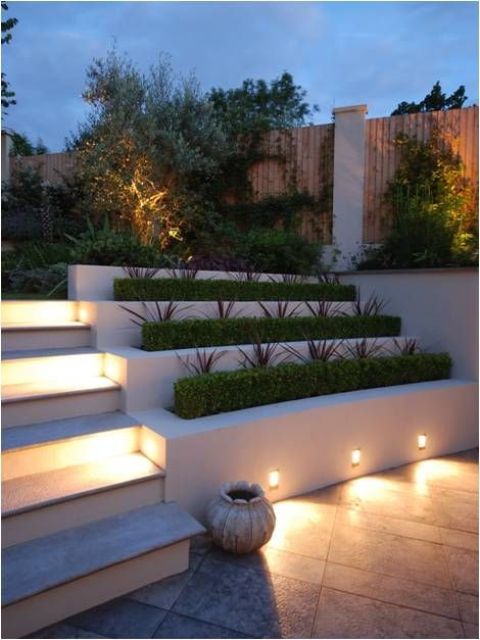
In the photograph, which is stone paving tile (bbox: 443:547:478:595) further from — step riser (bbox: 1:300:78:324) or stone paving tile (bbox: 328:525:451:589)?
step riser (bbox: 1:300:78:324)

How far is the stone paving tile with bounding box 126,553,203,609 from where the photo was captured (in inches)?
79.2

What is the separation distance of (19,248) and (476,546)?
6.57m

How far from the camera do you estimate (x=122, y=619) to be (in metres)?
1.90

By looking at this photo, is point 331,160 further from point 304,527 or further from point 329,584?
point 329,584

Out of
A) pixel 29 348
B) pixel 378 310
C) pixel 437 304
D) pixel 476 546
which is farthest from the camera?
pixel 378 310

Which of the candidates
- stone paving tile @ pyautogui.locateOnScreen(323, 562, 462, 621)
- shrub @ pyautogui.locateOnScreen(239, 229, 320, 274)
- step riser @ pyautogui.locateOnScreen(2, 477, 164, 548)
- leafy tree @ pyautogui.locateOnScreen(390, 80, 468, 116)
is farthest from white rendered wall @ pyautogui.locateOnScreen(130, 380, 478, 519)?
leafy tree @ pyautogui.locateOnScreen(390, 80, 468, 116)

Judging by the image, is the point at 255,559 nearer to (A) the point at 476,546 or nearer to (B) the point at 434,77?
(A) the point at 476,546

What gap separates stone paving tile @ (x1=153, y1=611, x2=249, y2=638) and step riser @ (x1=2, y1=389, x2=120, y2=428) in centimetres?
142

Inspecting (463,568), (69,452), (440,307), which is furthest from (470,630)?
(440,307)

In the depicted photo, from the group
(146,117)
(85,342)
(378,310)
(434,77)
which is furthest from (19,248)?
(434,77)

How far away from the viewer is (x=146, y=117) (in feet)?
20.7

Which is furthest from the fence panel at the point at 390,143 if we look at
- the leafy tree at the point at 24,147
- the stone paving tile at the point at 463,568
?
the leafy tree at the point at 24,147

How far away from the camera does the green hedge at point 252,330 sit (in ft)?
11.4

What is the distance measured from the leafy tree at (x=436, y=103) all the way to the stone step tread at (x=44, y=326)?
36.1ft
